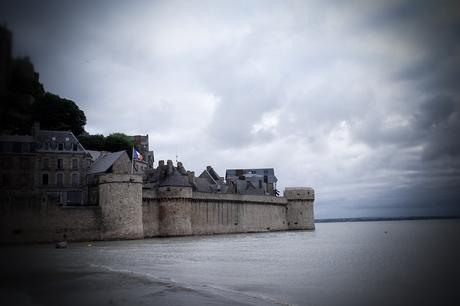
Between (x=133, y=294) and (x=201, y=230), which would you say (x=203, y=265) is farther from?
(x=201, y=230)

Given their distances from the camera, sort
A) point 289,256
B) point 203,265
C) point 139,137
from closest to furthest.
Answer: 1. point 203,265
2. point 289,256
3. point 139,137

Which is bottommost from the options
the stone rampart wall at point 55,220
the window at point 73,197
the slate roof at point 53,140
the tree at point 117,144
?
the stone rampart wall at point 55,220

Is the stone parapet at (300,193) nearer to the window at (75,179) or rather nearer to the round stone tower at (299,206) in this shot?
the round stone tower at (299,206)

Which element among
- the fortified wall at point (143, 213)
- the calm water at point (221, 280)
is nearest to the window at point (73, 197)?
the fortified wall at point (143, 213)

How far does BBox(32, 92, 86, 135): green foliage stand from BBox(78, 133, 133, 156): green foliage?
2.75 m

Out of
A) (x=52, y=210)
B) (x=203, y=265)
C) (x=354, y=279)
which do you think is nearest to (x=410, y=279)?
(x=354, y=279)

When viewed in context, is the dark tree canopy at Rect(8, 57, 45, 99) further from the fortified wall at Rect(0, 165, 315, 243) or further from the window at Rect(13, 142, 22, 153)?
the window at Rect(13, 142, 22, 153)

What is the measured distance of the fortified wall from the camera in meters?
32.9

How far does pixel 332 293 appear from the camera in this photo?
14273 millimetres

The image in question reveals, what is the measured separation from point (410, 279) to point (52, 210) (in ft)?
84.2

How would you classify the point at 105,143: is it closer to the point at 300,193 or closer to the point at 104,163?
the point at 104,163

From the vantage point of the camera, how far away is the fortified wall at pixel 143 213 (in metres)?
32.9

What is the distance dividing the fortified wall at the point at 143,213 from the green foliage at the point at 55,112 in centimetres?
1355

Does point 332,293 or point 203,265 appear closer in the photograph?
point 332,293
